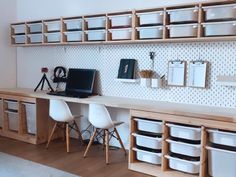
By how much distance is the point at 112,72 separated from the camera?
13.0 ft

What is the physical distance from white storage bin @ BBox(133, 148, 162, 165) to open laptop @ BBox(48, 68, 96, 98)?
114 cm

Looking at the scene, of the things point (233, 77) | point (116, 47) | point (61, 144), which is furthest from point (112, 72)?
point (233, 77)

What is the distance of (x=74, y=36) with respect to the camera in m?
3.94

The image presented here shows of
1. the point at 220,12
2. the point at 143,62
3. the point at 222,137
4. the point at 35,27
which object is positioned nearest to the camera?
the point at 222,137

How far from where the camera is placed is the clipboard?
11.0 feet

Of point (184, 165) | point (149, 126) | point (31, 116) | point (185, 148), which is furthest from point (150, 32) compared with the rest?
point (31, 116)

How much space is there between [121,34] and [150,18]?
431 millimetres

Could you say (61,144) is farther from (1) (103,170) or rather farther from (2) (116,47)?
(2) (116,47)

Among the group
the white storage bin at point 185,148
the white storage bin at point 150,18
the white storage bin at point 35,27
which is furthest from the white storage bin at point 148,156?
the white storage bin at point 35,27

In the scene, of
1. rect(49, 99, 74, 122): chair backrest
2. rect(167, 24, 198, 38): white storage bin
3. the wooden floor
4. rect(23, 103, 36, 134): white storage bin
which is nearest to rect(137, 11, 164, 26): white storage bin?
rect(167, 24, 198, 38): white storage bin

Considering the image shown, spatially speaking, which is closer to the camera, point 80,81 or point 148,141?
point 148,141

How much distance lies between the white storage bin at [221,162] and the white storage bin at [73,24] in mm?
2288

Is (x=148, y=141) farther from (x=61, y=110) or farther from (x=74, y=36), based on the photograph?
(x=74, y=36)

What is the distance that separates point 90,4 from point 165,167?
245cm
